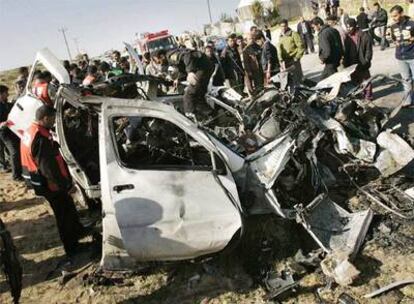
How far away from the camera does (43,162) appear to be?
4539 mm

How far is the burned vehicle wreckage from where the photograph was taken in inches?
157

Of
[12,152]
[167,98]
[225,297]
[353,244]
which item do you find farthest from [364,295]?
[12,152]

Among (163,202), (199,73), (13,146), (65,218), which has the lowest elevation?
(65,218)

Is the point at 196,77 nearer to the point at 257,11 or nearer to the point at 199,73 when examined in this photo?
the point at 199,73

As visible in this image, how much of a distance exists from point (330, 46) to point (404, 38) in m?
1.18

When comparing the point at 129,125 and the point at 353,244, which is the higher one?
the point at 129,125

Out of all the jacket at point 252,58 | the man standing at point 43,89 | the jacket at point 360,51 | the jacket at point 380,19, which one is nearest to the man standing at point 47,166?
the man standing at point 43,89

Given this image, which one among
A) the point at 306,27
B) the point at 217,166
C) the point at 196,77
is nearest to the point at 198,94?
the point at 196,77

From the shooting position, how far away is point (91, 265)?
199 inches

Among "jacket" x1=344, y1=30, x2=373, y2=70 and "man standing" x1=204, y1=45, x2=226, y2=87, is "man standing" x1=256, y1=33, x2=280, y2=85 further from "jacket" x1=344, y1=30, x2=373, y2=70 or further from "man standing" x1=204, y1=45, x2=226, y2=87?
"jacket" x1=344, y1=30, x2=373, y2=70

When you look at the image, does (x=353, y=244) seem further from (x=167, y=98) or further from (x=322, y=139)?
(x=167, y=98)

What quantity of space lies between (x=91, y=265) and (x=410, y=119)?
17.8ft

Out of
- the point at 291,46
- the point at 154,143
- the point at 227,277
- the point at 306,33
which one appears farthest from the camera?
the point at 306,33

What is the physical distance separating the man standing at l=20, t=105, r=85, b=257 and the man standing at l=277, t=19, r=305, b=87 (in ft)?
19.5
